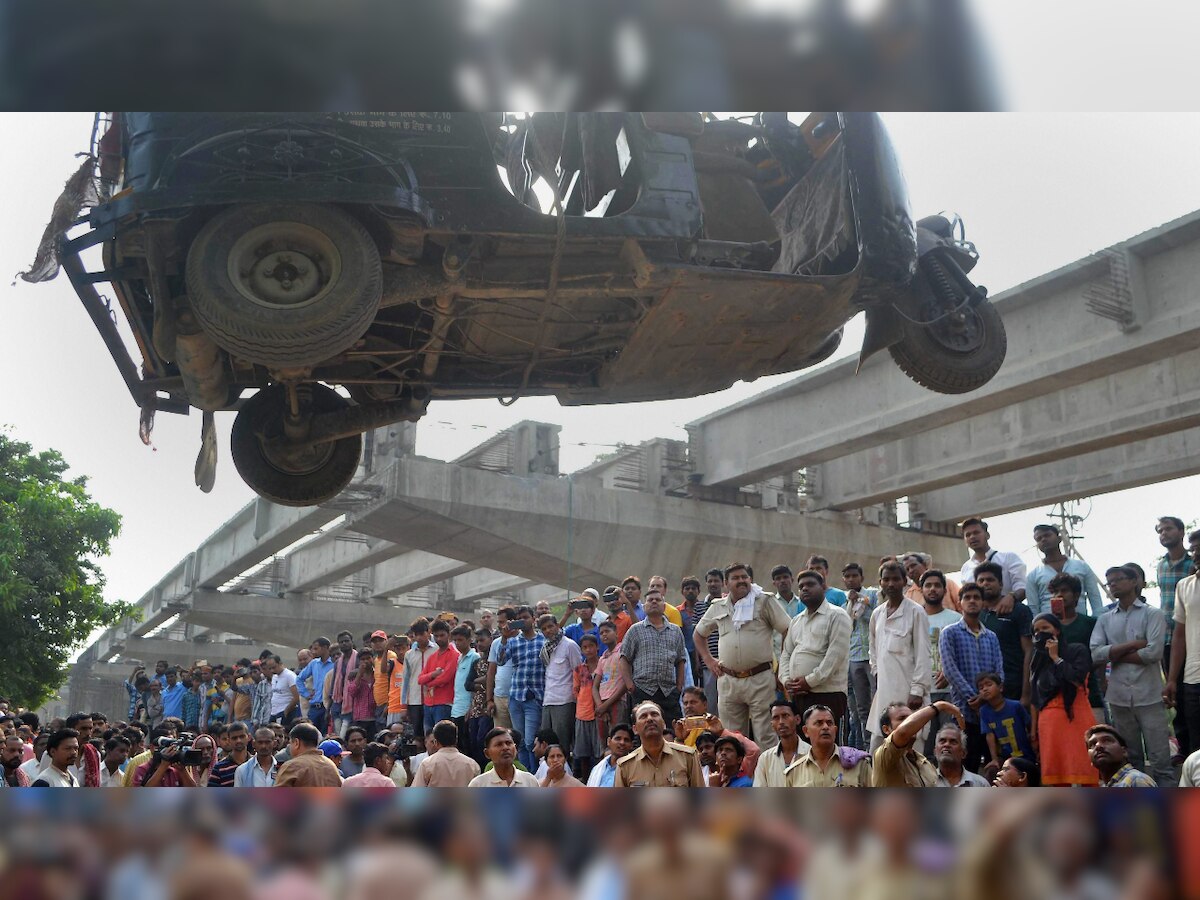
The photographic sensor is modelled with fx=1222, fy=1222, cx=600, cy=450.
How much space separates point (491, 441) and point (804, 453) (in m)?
5.25

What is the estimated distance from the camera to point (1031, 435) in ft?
56.6

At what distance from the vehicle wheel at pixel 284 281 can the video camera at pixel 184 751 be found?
13.9ft

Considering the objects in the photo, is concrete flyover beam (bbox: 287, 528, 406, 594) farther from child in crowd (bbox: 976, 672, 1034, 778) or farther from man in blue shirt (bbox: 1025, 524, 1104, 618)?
child in crowd (bbox: 976, 672, 1034, 778)

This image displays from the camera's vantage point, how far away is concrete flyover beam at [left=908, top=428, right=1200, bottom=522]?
57.8 feet

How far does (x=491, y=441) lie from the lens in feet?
66.9

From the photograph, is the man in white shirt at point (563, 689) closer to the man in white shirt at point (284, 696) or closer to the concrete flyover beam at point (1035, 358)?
the man in white shirt at point (284, 696)

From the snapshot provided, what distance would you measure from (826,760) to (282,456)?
4.06m

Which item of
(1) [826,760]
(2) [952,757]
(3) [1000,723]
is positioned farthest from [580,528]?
(1) [826,760]

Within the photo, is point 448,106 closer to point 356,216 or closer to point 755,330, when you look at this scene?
point 356,216

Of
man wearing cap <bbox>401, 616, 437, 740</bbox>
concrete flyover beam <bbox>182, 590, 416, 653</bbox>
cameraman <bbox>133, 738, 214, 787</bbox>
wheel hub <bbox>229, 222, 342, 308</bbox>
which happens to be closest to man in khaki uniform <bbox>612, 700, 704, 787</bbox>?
wheel hub <bbox>229, 222, 342, 308</bbox>

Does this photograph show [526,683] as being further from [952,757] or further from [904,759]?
[904,759]

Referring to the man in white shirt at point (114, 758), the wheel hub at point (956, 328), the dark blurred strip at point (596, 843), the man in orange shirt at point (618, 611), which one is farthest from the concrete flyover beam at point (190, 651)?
the dark blurred strip at point (596, 843)

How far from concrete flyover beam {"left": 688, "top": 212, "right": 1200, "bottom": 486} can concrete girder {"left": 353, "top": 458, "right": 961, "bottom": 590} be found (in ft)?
5.18

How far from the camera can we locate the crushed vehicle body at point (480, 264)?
6.09m
